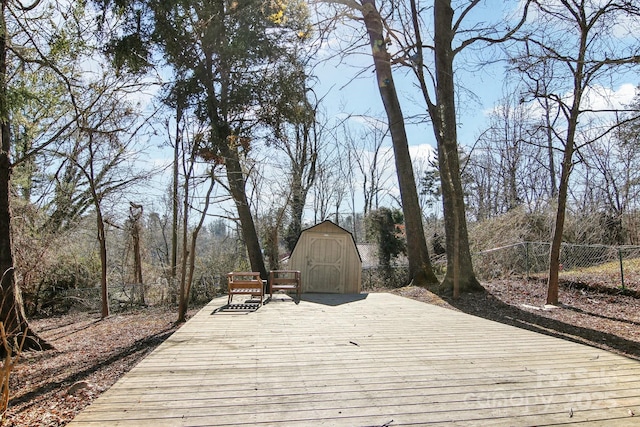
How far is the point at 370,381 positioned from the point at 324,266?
8676 mm

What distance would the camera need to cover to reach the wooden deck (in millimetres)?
2742

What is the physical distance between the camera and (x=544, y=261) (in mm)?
12250

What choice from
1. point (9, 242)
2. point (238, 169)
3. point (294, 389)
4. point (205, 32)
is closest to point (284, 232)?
point (238, 169)

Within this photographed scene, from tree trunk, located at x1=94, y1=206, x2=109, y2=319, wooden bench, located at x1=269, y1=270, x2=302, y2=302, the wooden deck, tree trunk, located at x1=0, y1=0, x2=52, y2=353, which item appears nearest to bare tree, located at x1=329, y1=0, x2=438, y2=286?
wooden bench, located at x1=269, y1=270, x2=302, y2=302

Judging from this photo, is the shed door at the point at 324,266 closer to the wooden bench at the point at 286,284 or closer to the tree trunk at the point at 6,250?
the wooden bench at the point at 286,284

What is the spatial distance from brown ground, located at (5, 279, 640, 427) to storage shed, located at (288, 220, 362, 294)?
1.57m

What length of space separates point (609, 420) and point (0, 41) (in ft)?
28.4

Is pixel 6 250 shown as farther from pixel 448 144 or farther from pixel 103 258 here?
pixel 448 144

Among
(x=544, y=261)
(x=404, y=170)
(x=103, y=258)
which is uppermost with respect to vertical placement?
(x=404, y=170)

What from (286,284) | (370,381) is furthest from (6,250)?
(370,381)

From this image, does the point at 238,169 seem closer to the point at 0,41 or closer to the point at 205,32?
the point at 205,32

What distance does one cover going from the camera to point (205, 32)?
10828mm

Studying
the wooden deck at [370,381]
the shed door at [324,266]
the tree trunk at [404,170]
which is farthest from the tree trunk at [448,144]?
the wooden deck at [370,381]

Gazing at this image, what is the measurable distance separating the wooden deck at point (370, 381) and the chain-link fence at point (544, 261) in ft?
22.8
